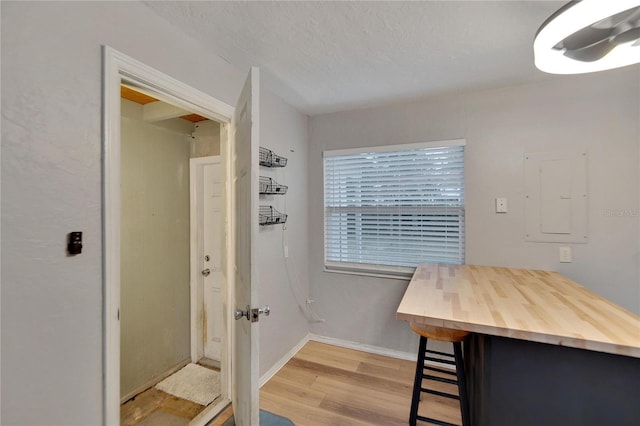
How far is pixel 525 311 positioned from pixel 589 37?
1.18 metres

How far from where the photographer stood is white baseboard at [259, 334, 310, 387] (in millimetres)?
2246

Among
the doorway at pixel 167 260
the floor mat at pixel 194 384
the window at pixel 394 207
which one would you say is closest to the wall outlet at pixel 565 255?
the window at pixel 394 207

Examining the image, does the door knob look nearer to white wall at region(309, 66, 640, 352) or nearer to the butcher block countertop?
the butcher block countertop

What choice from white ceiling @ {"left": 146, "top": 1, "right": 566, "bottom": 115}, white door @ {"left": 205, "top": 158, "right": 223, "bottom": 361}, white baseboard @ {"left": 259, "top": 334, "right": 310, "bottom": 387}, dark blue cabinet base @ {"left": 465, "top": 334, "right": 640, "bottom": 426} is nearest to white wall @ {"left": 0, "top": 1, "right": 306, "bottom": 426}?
white ceiling @ {"left": 146, "top": 1, "right": 566, "bottom": 115}

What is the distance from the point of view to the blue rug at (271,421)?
1.79 meters

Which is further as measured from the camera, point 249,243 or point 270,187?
point 270,187

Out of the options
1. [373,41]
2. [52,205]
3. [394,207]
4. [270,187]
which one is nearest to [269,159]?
[270,187]

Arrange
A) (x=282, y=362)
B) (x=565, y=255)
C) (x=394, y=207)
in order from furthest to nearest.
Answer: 1. (x=394, y=207)
2. (x=282, y=362)
3. (x=565, y=255)

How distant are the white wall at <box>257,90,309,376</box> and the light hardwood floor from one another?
24cm

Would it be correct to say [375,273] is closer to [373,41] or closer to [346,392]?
[346,392]

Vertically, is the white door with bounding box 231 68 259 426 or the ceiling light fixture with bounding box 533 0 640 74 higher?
the ceiling light fixture with bounding box 533 0 640 74

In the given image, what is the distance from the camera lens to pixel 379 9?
137 cm

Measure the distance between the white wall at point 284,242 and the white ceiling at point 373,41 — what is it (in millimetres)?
364

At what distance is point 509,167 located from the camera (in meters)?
2.26
